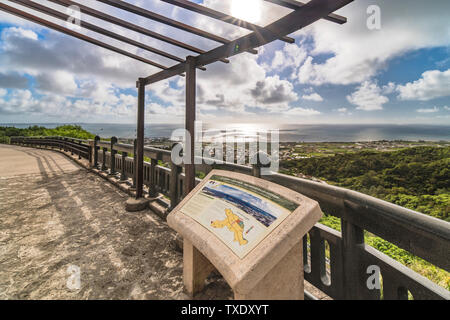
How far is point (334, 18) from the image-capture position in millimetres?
1497

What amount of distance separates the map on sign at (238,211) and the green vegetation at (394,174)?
12.5 m

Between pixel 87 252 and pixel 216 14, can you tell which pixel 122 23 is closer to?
pixel 216 14

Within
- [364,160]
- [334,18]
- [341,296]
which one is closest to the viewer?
[334,18]

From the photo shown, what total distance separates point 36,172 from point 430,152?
109 feet

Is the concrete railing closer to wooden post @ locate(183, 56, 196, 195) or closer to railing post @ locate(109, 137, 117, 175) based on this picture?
wooden post @ locate(183, 56, 196, 195)

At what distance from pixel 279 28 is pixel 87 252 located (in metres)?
3.35

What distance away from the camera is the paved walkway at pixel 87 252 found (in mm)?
1986

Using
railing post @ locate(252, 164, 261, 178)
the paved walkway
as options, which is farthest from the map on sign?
the paved walkway
